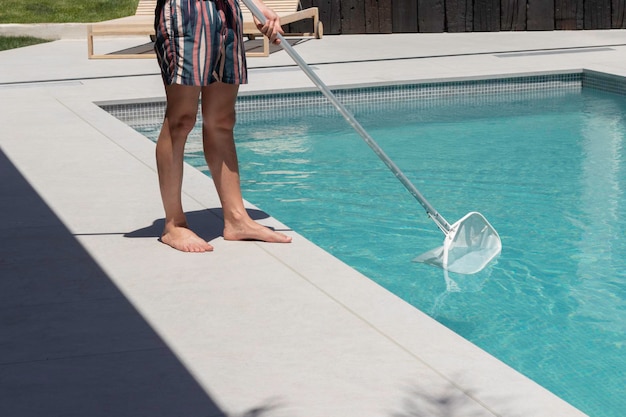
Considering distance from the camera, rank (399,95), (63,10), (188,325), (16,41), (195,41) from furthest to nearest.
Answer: (63,10) < (16,41) < (399,95) < (195,41) < (188,325)

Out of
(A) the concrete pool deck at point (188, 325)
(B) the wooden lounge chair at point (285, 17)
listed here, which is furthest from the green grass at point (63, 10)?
(A) the concrete pool deck at point (188, 325)

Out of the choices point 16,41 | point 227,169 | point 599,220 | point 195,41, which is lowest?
point 599,220

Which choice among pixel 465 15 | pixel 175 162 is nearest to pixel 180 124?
pixel 175 162

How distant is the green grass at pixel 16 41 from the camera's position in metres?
12.5

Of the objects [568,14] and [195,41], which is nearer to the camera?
[195,41]

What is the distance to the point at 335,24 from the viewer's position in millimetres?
13562

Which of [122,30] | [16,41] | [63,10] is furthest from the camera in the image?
[63,10]

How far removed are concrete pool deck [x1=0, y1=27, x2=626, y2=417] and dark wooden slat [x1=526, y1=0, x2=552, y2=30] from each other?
342 inches

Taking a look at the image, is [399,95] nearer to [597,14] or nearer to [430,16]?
[430,16]

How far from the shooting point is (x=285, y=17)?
1084 cm

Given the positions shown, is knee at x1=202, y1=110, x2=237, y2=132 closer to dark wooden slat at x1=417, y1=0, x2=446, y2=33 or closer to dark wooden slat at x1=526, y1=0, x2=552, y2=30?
dark wooden slat at x1=417, y1=0, x2=446, y2=33

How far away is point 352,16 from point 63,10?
4335 millimetres

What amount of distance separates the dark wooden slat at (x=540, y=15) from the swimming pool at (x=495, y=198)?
13.7 feet

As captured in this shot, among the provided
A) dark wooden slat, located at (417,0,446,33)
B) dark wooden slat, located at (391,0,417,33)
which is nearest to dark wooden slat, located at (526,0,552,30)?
dark wooden slat, located at (417,0,446,33)
